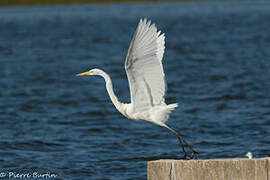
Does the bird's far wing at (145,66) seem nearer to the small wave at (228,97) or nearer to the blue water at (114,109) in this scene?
the blue water at (114,109)

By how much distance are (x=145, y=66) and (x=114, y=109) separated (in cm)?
861

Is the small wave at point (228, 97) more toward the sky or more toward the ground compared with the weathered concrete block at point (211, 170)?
more toward the sky

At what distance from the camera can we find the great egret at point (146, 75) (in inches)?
249

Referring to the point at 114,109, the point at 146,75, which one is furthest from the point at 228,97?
the point at 146,75

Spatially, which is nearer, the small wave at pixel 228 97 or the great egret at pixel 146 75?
the great egret at pixel 146 75

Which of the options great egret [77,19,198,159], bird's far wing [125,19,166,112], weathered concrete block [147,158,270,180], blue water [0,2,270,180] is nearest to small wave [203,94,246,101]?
blue water [0,2,270,180]

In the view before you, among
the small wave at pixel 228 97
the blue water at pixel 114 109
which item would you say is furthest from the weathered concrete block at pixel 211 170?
the small wave at pixel 228 97

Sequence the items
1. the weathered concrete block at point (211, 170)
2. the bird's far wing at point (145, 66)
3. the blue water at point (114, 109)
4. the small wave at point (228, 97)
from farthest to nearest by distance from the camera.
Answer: the small wave at point (228, 97)
the blue water at point (114, 109)
the bird's far wing at point (145, 66)
the weathered concrete block at point (211, 170)

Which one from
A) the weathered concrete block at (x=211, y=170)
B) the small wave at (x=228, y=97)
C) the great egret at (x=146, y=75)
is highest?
the small wave at (x=228, y=97)

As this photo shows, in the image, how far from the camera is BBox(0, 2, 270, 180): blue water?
405 inches

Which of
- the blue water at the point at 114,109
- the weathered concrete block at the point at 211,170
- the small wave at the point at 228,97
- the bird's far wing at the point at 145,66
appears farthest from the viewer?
the small wave at the point at 228,97

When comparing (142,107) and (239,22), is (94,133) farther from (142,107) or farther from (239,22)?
(239,22)

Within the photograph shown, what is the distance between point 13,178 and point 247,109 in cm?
683

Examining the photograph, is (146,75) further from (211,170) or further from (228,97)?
(228,97)
